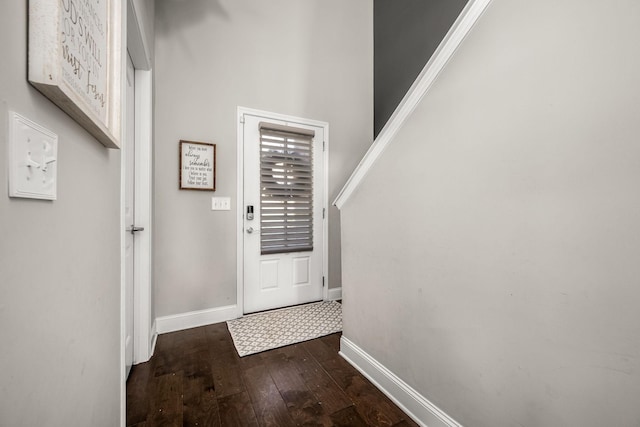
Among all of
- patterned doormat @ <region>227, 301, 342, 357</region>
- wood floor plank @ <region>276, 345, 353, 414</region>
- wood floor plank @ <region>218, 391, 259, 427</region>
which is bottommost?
wood floor plank @ <region>218, 391, 259, 427</region>

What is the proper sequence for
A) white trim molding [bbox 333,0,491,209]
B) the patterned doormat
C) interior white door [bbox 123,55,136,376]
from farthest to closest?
the patterned doormat → interior white door [bbox 123,55,136,376] → white trim molding [bbox 333,0,491,209]

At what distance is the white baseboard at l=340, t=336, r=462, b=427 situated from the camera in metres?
1.22

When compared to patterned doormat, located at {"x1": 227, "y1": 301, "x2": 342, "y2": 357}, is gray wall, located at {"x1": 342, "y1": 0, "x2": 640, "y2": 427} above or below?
above

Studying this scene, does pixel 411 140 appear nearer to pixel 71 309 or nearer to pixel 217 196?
pixel 71 309

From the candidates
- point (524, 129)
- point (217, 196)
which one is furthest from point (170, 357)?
point (524, 129)

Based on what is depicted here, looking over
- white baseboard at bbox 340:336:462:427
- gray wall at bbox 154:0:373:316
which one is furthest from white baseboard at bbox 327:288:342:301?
white baseboard at bbox 340:336:462:427

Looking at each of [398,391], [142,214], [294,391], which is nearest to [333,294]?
[294,391]

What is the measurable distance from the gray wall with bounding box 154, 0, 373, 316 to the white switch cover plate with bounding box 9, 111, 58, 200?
1890mm

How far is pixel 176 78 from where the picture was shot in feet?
7.54

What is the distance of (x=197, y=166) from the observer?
236 centimetres

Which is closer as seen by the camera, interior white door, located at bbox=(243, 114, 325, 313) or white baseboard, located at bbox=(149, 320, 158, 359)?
white baseboard, located at bbox=(149, 320, 158, 359)

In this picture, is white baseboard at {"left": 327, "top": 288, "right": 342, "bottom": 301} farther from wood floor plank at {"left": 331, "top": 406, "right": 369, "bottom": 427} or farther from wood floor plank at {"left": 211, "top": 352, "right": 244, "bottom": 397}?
wood floor plank at {"left": 331, "top": 406, "right": 369, "bottom": 427}

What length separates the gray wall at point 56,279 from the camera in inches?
15.7

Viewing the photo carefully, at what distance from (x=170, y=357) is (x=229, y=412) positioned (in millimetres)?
759
